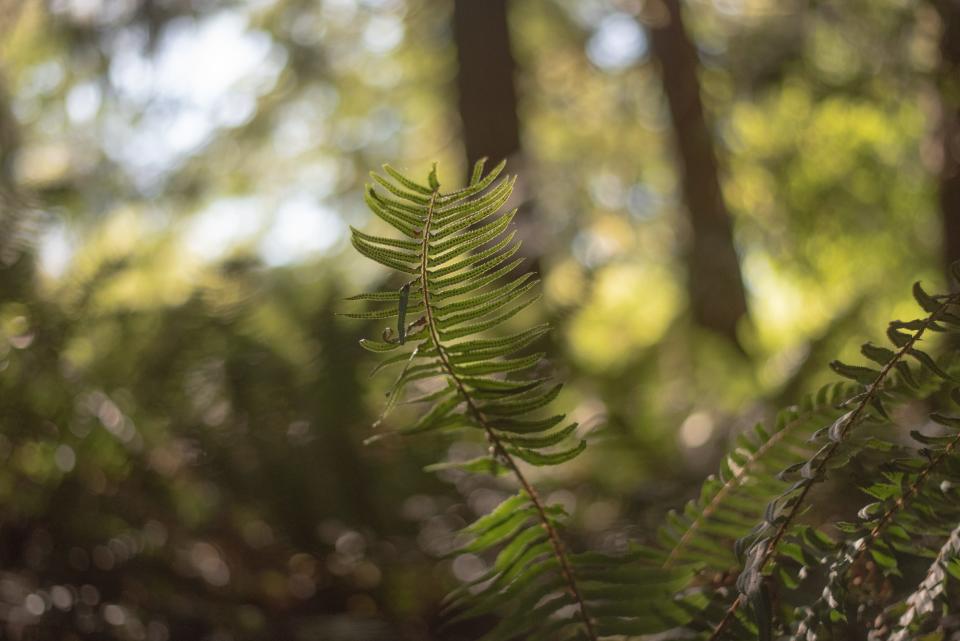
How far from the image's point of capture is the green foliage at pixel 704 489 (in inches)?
24.4

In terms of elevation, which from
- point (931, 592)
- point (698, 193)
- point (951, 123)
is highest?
point (698, 193)

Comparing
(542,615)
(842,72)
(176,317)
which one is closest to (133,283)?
(176,317)

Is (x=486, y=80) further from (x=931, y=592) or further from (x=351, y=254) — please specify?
(x=931, y=592)

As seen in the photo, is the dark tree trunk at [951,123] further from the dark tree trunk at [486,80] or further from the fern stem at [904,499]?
the fern stem at [904,499]

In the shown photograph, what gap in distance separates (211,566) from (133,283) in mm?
1562

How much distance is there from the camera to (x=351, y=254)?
4031 millimetres

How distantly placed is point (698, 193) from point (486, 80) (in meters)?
1.23

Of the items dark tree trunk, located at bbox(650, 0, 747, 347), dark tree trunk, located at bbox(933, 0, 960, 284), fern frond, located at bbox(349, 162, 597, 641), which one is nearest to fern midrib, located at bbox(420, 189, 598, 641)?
fern frond, located at bbox(349, 162, 597, 641)

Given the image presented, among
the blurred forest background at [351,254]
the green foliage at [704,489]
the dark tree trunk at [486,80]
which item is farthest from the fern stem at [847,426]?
the dark tree trunk at [486,80]

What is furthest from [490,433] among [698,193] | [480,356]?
[698,193]

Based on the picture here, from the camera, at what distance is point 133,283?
9.07ft

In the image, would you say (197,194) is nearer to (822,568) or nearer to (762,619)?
(822,568)

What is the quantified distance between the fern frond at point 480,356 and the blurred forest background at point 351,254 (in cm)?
34

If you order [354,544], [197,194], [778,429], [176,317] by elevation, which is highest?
[197,194]
